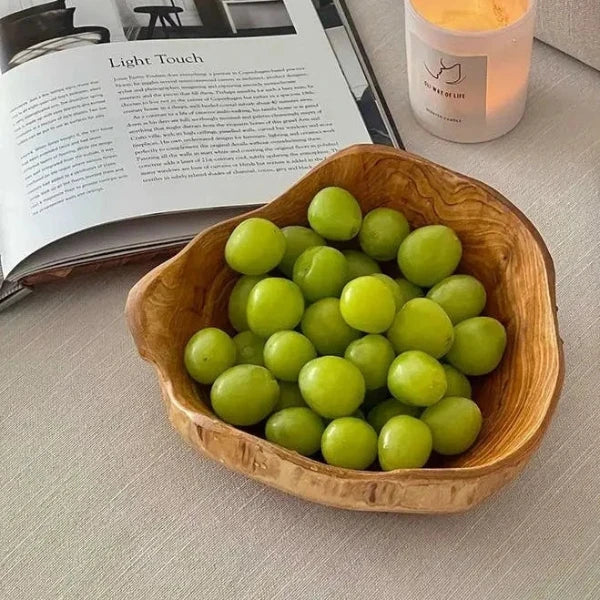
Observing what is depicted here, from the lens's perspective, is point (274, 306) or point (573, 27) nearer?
point (274, 306)

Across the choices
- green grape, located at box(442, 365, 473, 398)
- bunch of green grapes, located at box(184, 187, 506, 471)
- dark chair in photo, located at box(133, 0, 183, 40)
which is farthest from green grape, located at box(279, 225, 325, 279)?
dark chair in photo, located at box(133, 0, 183, 40)

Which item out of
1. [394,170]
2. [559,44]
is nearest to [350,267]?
[394,170]

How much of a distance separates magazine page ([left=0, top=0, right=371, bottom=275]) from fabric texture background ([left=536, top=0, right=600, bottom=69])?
153 millimetres

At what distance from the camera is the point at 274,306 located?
1.63ft

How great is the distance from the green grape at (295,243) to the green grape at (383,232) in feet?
0.09

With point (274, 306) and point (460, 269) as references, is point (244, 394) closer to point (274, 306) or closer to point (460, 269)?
point (274, 306)

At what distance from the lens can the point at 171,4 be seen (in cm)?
71

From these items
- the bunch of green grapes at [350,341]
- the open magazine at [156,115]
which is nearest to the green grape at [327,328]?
the bunch of green grapes at [350,341]

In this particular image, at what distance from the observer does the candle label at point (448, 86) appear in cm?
60

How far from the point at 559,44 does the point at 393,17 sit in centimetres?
13

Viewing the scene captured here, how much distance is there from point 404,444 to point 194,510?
5.4 inches

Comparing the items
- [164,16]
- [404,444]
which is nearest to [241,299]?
[404,444]

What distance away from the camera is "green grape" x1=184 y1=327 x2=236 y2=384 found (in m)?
0.49

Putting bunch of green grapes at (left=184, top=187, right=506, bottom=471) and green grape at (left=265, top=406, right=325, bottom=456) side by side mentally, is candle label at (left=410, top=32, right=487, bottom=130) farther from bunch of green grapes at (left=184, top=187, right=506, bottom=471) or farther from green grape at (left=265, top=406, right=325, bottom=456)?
green grape at (left=265, top=406, right=325, bottom=456)
